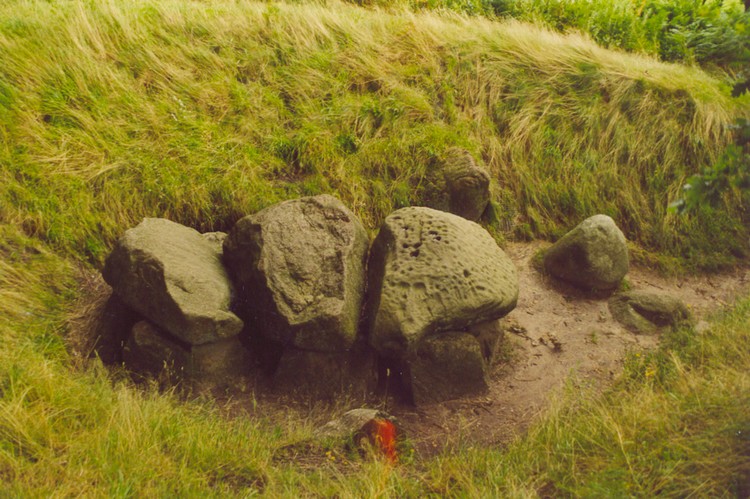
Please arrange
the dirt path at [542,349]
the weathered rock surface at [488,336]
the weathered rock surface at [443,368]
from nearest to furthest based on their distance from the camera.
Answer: the dirt path at [542,349] → the weathered rock surface at [443,368] → the weathered rock surface at [488,336]

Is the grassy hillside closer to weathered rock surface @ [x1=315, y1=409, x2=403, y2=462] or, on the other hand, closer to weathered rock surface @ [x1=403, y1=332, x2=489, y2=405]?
weathered rock surface @ [x1=315, y1=409, x2=403, y2=462]

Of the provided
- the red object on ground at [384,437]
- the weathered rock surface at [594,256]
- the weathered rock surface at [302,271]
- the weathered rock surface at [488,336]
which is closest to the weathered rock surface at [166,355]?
the weathered rock surface at [302,271]

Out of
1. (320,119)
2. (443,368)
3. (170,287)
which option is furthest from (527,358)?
(320,119)

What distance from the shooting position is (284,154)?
6.36 meters

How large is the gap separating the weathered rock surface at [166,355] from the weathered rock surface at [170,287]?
0.29 ft

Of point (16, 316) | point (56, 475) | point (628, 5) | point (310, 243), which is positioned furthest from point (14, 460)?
point (628, 5)

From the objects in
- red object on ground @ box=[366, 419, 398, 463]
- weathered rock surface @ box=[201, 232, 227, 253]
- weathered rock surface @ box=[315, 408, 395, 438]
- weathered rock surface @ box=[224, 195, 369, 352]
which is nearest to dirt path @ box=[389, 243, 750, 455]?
red object on ground @ box=[366, 419, 398, 463]

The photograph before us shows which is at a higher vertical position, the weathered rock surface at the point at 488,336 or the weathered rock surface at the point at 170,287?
the weathered rock surface at the point at 170,287

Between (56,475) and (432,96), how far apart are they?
5404mm

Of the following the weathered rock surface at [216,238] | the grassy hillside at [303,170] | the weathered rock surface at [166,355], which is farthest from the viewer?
the weathered rock surface at [216,238]

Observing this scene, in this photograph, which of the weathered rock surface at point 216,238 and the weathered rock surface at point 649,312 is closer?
the weathered rock surface at point 216,238

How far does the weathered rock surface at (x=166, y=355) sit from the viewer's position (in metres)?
4.52

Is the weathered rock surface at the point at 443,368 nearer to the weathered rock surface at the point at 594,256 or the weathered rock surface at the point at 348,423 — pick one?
the weathered rock surface at the point at 348,423

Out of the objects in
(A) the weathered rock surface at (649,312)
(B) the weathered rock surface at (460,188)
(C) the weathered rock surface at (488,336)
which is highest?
(B) the weathered rock surface at (460,188)
